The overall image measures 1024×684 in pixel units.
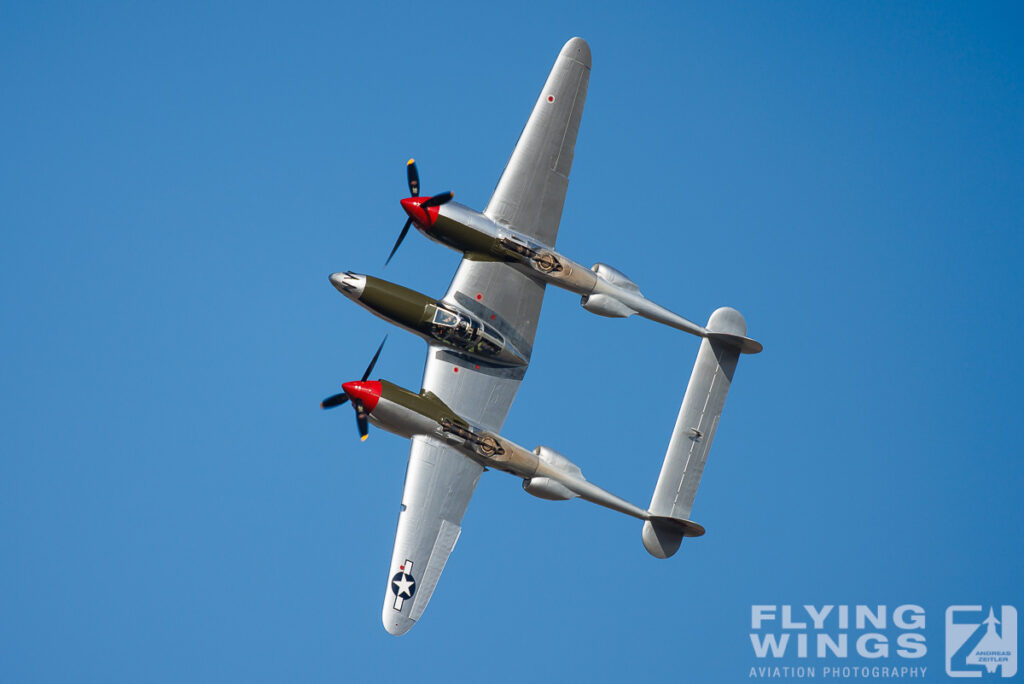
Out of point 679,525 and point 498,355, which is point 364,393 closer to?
point 498,355

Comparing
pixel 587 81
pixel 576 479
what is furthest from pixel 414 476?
pixel 587 81

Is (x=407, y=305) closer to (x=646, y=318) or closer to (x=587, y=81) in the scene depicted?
(x=646, y=318)

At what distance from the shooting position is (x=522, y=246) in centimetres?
3203

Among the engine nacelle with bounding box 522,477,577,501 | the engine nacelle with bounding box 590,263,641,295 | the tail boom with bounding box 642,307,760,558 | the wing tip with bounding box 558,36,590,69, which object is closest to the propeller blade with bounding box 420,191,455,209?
the engine nacelle with bounding box 590,263,641,295

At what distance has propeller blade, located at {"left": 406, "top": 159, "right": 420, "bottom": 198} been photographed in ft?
102

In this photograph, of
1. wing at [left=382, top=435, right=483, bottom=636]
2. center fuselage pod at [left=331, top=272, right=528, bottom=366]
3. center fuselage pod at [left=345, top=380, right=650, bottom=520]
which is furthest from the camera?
wing at [left=382, top=435, right=483, bottom=636]

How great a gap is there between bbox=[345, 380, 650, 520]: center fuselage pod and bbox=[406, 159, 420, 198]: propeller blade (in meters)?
6.13

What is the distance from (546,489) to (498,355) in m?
4.62

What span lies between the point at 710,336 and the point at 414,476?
10.9m

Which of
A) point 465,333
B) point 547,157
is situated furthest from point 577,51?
point 465,333

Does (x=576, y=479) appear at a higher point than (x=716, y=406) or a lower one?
lower

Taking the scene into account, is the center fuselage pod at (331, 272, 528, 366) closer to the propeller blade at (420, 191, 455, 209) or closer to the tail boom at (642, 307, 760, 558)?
the propeller blade at (420, 191, 455, 209)

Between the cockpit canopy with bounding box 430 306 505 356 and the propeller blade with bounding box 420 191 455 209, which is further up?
the propeller blade with bounding box 420 191 455 209

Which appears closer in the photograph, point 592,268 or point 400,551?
point 400,551
